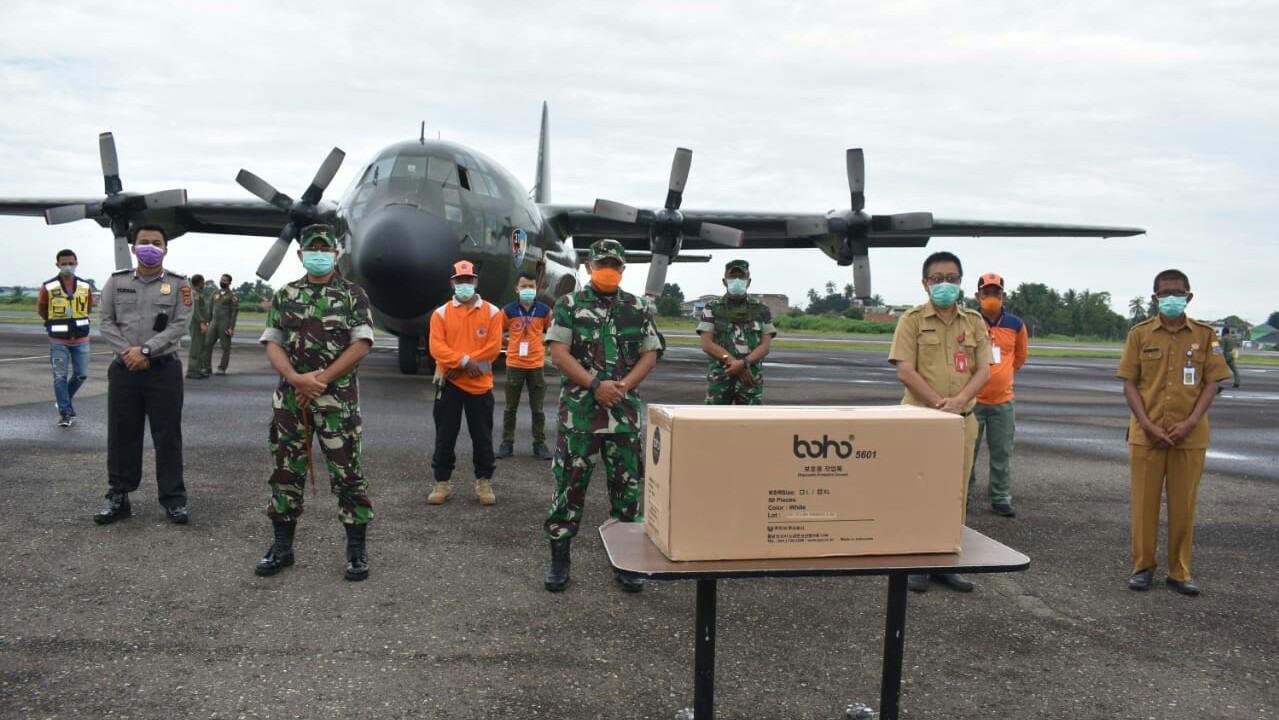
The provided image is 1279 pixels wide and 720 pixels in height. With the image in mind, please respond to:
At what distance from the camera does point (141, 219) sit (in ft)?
54.7

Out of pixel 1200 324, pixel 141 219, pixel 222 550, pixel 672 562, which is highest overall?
pixel 141 219

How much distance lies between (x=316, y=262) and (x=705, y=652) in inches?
139

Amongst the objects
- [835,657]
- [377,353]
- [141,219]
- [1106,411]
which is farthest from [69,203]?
[1106,411]

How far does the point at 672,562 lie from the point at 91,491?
5.95 metres

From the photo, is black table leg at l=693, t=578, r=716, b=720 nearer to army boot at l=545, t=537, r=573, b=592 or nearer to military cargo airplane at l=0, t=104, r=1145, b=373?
army boot at l=545, t=537, r=573, b=592

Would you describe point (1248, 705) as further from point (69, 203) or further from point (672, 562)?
point (69, 203)

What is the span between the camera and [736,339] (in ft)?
25.3

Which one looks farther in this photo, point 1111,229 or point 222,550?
point 1111,229

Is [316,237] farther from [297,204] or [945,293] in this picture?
[297,204]

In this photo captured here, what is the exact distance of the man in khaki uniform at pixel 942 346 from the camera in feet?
17.0

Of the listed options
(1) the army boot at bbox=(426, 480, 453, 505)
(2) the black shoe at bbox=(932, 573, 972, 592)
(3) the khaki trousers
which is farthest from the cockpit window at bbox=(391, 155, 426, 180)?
(3) the khaki trousers

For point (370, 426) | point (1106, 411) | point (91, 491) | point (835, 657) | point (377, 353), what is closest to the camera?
point (835, 657)

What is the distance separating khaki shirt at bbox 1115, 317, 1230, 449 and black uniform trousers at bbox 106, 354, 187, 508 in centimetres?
665

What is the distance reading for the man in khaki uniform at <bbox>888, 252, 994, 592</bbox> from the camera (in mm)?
5184
